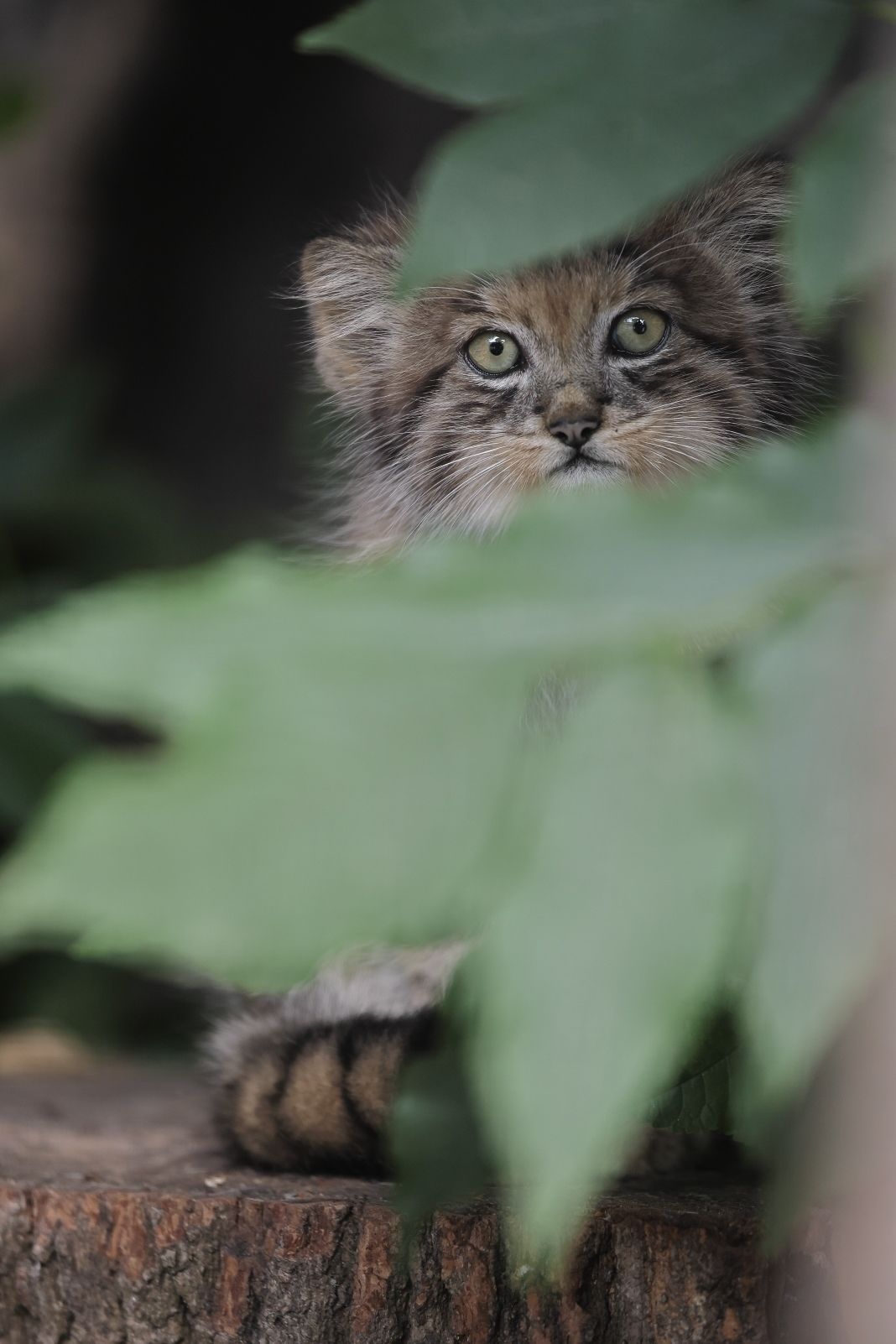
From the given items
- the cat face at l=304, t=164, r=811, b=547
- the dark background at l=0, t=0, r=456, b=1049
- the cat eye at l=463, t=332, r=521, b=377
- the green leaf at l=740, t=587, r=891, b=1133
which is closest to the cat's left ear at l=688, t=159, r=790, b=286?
the cat face at l=304, t=164, r=811, b=547

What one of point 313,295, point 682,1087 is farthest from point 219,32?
point 682,1087

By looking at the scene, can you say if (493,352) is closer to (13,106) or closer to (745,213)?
(745,213)

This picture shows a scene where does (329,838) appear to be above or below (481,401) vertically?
below

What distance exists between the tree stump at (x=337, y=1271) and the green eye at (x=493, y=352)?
43.2 inches

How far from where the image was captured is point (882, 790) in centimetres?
72

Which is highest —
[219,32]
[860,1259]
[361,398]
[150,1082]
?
[219,32]

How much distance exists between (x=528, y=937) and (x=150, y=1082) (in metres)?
2.04

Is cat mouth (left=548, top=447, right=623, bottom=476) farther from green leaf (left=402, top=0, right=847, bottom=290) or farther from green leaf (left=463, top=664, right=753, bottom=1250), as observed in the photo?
green leaf (left=463, top=664, right=753, bottom=1250)

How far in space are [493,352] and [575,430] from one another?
0.22m

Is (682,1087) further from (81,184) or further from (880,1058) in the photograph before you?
(81,184)

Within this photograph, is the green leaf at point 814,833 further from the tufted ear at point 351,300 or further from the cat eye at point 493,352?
the tufted ear at point 351,300

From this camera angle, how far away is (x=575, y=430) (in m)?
1.90

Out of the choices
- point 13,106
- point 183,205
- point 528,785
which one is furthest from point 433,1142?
point 183,205

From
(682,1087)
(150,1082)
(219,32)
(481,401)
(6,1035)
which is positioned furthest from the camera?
(219,32)
